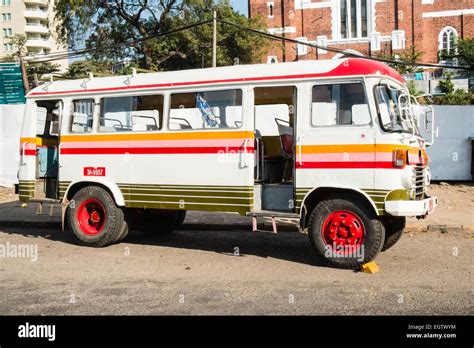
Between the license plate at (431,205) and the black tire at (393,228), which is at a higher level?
the license plate at (431,205)

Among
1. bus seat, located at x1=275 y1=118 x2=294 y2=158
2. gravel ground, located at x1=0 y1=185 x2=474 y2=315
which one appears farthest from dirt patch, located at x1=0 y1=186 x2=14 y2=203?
bus seat, located at x1=275 y1=118 x2=294 y2=158

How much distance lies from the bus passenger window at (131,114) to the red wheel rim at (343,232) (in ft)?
10.7

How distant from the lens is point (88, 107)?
9.23 meters

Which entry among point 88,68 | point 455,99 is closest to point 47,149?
point 455,99

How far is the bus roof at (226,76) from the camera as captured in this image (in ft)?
23.6

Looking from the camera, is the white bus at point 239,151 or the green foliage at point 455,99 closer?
the white bus at point 239,151

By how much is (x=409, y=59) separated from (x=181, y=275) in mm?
36895

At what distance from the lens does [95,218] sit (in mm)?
9172

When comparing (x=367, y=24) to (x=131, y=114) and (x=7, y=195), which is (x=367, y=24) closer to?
(x=7, y=195)

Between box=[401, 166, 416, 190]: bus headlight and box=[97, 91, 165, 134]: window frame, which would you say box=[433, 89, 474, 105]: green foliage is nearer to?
box=[401, 166, 416, 190]: bus headlight

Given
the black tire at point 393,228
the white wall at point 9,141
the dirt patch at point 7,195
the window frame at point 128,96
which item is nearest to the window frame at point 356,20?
the white wall at point 9,141

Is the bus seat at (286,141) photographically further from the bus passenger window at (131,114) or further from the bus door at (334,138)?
the bus passenger window at (131,114)

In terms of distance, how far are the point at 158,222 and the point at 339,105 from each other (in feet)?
15.6

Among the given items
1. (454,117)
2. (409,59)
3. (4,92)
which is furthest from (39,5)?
(454,117)
